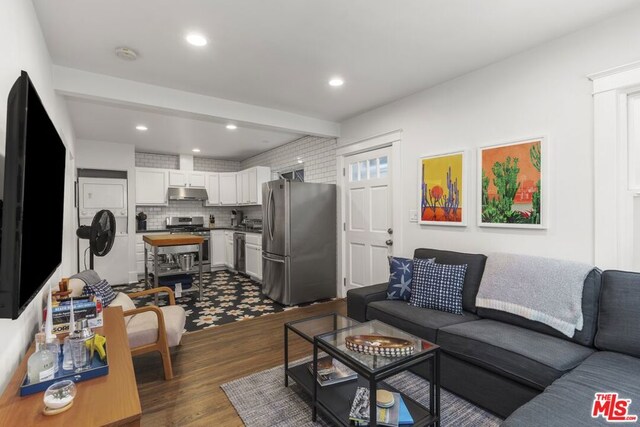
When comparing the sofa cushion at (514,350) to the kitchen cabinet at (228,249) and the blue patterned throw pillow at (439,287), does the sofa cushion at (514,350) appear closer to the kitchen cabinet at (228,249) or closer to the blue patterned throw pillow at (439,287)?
the blue patterned throw pillow at (439,287)

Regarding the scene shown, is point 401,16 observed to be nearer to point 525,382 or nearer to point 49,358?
point 525,382

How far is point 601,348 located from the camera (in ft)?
6.25

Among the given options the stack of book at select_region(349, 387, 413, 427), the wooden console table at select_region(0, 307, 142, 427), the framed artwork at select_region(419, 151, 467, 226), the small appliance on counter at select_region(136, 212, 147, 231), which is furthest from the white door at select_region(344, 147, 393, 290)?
the small appliance on counter at select_region(136, 212, 147, 231)

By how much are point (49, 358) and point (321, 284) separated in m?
3.54

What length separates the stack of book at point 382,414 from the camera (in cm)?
162

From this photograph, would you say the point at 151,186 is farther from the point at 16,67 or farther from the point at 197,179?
the point at 16,67

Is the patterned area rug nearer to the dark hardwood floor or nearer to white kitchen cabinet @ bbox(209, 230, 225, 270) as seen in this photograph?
the dark hardwood floor

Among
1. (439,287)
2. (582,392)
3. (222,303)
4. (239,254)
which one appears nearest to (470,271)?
(439,287)

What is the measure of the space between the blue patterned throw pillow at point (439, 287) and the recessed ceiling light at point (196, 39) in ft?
8.56

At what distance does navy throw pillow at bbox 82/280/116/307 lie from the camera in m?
2.45

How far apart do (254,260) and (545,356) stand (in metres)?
4.51

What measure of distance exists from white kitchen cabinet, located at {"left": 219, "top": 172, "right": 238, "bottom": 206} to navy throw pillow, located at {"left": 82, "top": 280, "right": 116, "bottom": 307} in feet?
14.3

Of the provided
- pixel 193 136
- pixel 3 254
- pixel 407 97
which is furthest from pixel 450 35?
pixel 193 136

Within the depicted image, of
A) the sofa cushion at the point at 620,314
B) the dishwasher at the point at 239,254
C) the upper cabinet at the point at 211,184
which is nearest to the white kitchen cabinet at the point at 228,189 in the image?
the upper cabinet at the point at 211,184
